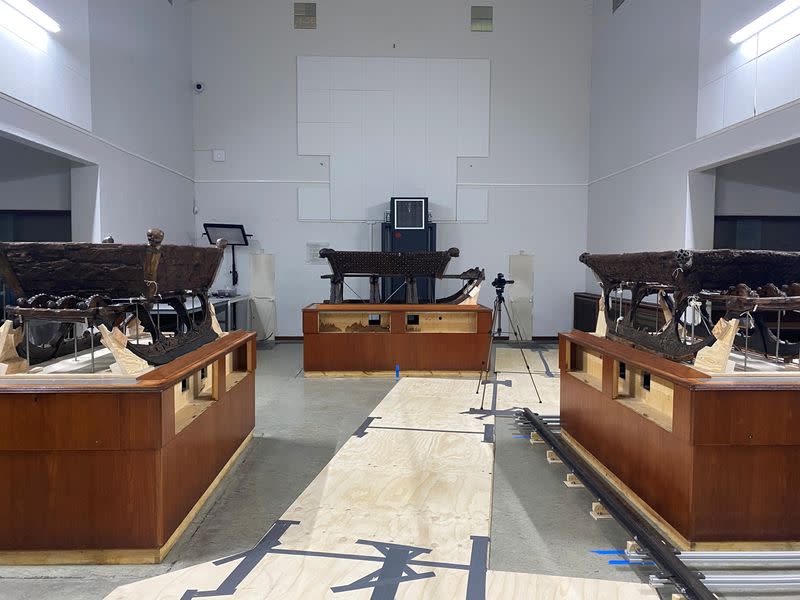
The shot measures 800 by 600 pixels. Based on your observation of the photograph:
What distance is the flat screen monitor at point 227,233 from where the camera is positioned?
32.9 feet

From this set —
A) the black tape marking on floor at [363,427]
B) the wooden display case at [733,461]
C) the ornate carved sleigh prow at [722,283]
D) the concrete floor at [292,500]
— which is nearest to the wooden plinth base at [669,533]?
the wooden display case at [733,461]

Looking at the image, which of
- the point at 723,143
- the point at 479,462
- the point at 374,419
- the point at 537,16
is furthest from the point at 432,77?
the point at 479,462

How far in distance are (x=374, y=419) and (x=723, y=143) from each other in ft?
16.7

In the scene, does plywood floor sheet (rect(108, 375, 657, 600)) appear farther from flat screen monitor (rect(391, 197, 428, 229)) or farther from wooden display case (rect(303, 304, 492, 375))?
flat screen monitor (rect(391, 197, 428, 229))

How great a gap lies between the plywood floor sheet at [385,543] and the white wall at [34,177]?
5.81 metres

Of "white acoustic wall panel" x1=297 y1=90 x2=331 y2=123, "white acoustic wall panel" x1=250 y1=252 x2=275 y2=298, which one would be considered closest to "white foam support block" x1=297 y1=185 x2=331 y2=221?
"white acoustic wall panel" x1=250 y1=252 x2=275 y2=298

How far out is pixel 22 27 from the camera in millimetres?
5625

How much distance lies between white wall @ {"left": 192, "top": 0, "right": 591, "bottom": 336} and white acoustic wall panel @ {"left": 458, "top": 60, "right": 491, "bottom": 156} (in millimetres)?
158

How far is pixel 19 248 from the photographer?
2.71 meters

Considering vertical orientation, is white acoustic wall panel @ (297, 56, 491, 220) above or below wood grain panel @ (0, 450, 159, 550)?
above

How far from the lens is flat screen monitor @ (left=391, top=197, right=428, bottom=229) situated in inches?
396

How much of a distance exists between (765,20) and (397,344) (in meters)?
5.18

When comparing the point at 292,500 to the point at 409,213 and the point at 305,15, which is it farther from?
the point at 305,15

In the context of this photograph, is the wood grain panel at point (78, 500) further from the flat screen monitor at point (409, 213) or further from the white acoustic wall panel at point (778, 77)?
the flat screen monitor at point (409, 213)
